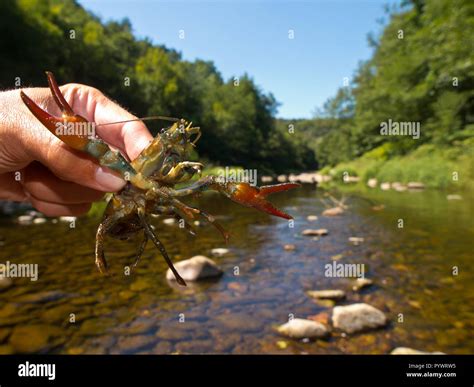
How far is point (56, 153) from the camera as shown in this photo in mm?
2762

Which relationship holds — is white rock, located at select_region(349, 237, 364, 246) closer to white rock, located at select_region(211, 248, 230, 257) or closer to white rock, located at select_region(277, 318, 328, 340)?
white rock, located at select_region(211, 248, 230, 257)

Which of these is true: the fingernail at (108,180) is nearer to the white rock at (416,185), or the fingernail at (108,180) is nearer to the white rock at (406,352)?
the white rock at (406,352)

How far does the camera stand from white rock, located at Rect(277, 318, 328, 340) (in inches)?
275

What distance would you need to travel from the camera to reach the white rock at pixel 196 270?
9891 mm

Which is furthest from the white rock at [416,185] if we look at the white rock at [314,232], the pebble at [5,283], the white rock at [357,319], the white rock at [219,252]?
the pebble at [5,283]

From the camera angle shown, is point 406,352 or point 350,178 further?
point 350,178
